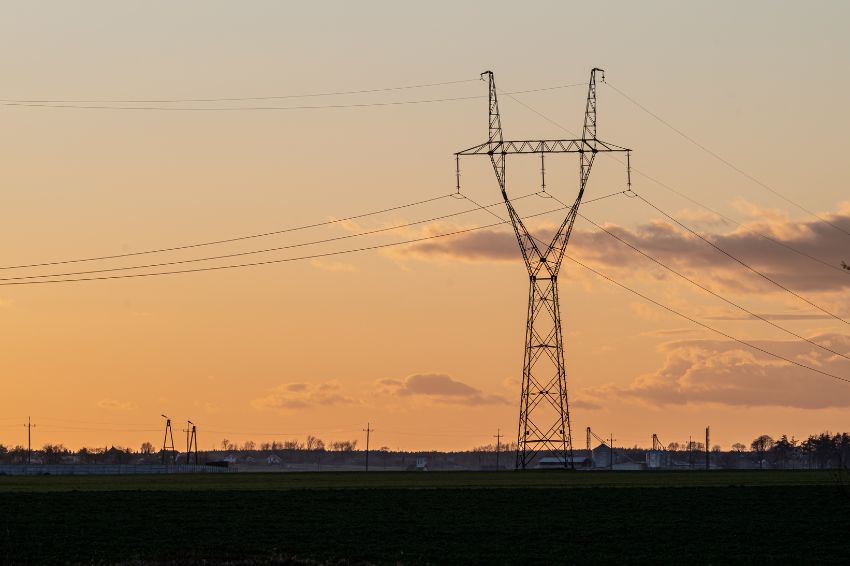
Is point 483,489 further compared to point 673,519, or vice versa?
point 483,489

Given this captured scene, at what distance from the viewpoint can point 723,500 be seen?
309 ft

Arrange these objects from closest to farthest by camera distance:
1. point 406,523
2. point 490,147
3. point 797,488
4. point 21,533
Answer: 1. point 21,533
2. point 406,523
3. point 797,488
4. point 490,147

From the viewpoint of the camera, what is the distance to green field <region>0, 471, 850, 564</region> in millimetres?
69625

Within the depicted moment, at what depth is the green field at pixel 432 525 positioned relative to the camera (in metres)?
69.6

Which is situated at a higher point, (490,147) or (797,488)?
(490,147)

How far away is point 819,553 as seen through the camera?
2773 inches

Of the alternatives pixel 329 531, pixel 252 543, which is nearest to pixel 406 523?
pixel 329 531

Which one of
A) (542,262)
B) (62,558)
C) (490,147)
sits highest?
(490,147)

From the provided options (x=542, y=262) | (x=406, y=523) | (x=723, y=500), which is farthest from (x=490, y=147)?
(x=406, y=523)

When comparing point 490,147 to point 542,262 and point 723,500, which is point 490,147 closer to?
point 542,262

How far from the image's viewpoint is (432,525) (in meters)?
80.5

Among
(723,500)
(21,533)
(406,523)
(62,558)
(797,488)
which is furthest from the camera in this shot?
(797,488)

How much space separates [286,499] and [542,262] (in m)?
52.9

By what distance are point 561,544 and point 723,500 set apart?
24541 millimetres
